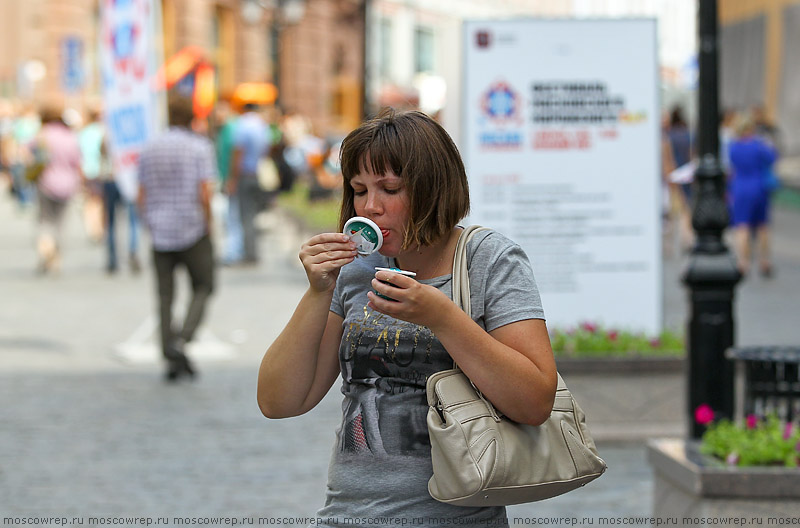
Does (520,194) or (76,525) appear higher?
(520,194)

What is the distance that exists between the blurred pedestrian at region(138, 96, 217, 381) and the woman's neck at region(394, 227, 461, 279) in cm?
637

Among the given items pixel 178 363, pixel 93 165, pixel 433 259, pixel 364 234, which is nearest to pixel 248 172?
pixel 93 165

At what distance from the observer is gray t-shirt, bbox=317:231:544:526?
2.61 metres

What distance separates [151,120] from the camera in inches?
369

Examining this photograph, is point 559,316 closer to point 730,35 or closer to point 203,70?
point 203,70

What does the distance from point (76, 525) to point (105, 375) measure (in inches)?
158

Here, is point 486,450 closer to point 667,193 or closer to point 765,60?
point 667,193

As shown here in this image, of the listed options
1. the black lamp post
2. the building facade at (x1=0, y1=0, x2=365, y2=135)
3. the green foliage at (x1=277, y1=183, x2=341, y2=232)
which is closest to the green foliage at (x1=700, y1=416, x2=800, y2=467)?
the black lamp post

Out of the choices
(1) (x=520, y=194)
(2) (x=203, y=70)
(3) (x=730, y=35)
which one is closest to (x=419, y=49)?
(3) (x=730, y=35)

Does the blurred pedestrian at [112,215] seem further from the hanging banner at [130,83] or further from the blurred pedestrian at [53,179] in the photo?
the hanging banner at [130,83]

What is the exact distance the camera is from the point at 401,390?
2650 millimetres

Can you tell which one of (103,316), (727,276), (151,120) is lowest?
(103,316)

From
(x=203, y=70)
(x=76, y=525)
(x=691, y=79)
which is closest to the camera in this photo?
(x=76, y=525)

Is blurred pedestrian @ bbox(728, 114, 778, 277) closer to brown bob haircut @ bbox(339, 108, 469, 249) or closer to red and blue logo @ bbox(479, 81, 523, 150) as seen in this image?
red and blue logo @ bbox(479, 81, 523, 150)
